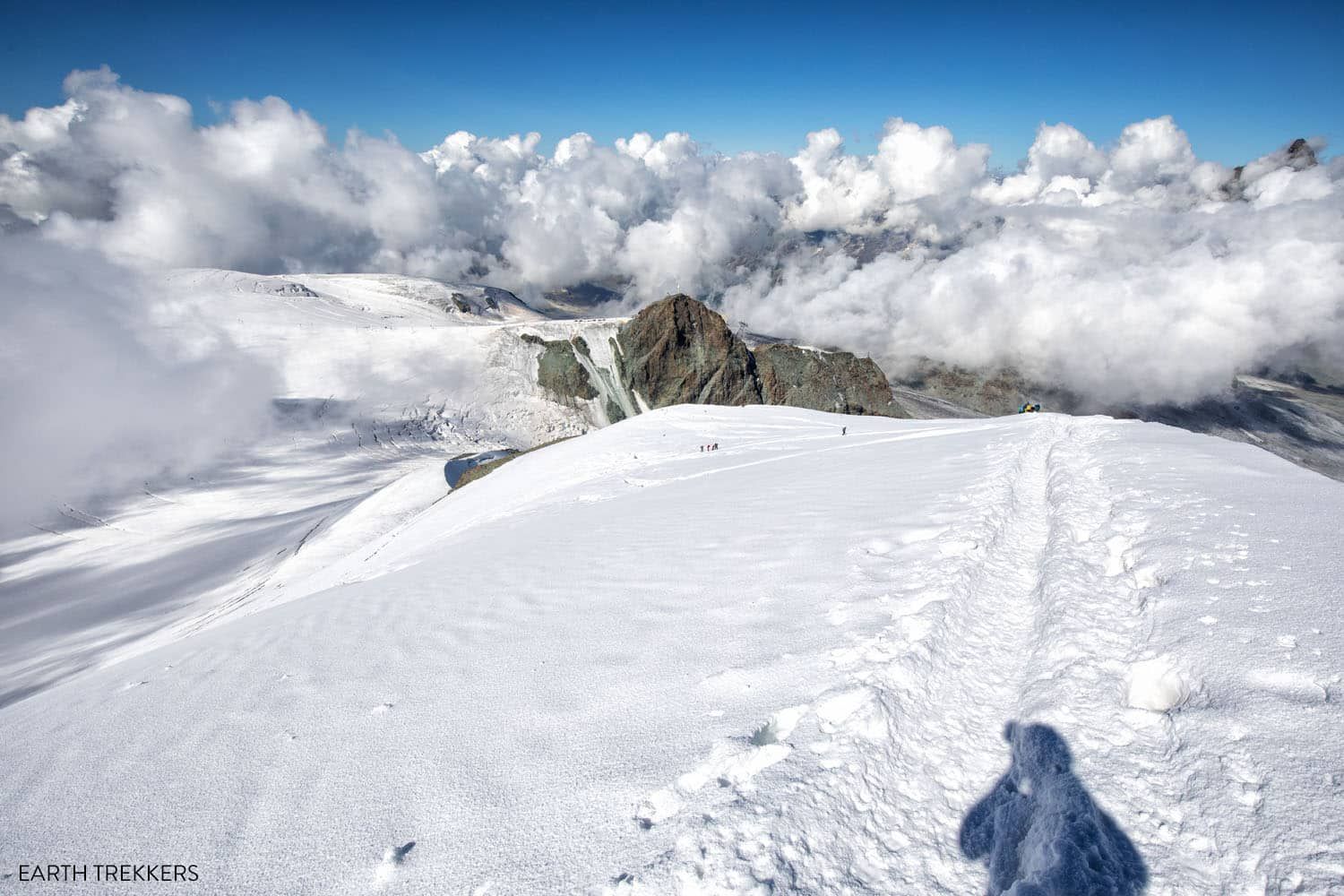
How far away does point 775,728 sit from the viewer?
379 centimetres

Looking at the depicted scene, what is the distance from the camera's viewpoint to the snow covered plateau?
2832 mm

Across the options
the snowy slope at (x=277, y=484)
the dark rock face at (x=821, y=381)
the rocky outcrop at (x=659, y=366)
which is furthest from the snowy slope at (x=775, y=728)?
the dark rock face at (x=821, y=381)

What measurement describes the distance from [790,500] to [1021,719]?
7309 millimetres

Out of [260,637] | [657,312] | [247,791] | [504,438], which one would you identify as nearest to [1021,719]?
[247,791]

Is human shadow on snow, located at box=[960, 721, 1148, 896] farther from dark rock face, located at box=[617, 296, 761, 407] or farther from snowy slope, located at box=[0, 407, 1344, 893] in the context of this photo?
dark rock face, located at box=[617, 296, 761, 407]

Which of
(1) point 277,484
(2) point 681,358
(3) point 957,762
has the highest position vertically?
(2) point 681,358

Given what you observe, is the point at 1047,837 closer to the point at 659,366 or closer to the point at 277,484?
the point at 277,484

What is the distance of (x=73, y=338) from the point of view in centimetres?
7325

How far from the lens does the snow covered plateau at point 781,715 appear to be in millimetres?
2832

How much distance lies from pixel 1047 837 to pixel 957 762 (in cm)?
77

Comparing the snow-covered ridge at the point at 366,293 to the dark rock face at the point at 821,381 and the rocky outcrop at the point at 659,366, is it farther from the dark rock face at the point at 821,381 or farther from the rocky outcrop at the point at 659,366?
the dark rock face at the point at 821,381

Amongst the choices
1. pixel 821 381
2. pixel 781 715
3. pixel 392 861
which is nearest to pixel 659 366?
pixel 821 381

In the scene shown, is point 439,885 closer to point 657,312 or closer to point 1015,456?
point 1015,456

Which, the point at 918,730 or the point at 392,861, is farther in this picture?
the point at 918,730
